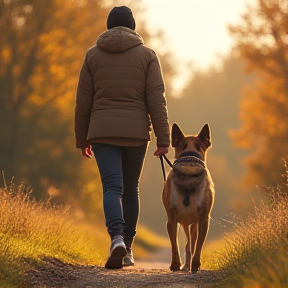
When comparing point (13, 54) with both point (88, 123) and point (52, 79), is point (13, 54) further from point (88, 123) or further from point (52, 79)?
point (88, 123)

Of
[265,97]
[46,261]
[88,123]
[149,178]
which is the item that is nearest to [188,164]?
[88,123]

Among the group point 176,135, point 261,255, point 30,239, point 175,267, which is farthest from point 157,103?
point 30,239

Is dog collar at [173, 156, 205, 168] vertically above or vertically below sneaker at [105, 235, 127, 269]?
above

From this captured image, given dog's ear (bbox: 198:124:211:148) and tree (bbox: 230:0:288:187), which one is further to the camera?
tree (bbox: 230:0:288:187)

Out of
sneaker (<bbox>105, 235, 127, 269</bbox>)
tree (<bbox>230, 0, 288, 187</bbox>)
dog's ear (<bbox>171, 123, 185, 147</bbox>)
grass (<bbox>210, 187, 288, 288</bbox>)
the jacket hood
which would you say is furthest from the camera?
tree (<bbox>230, 0, 288, 187</bbox>)

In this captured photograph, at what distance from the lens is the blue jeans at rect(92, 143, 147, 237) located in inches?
307

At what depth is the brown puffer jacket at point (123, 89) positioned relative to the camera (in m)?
7.88

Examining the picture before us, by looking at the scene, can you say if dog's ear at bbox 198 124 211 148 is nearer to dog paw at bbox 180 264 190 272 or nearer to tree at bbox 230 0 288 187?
dog paw at bbox 180 264 190 272

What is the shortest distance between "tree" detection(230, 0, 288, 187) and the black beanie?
13.8 meters

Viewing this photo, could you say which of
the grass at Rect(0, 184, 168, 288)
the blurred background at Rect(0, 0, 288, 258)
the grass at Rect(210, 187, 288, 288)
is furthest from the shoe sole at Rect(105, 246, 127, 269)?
the blurred background at Rect(0, 0, 288, 258)

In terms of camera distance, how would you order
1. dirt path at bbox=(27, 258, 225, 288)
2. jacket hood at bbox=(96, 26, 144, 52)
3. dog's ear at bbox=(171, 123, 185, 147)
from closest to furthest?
dirt path at bbox=(27, 258, 225, 288)
jacket hood at bbox=(96, 26, 144, 52)
dog's ear at bbox=(171, 123, 185, 147)

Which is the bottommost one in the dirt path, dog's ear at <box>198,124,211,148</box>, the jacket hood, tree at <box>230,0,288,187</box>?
the dirt path

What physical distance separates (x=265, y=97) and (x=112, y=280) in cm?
1623

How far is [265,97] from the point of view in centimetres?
2273
